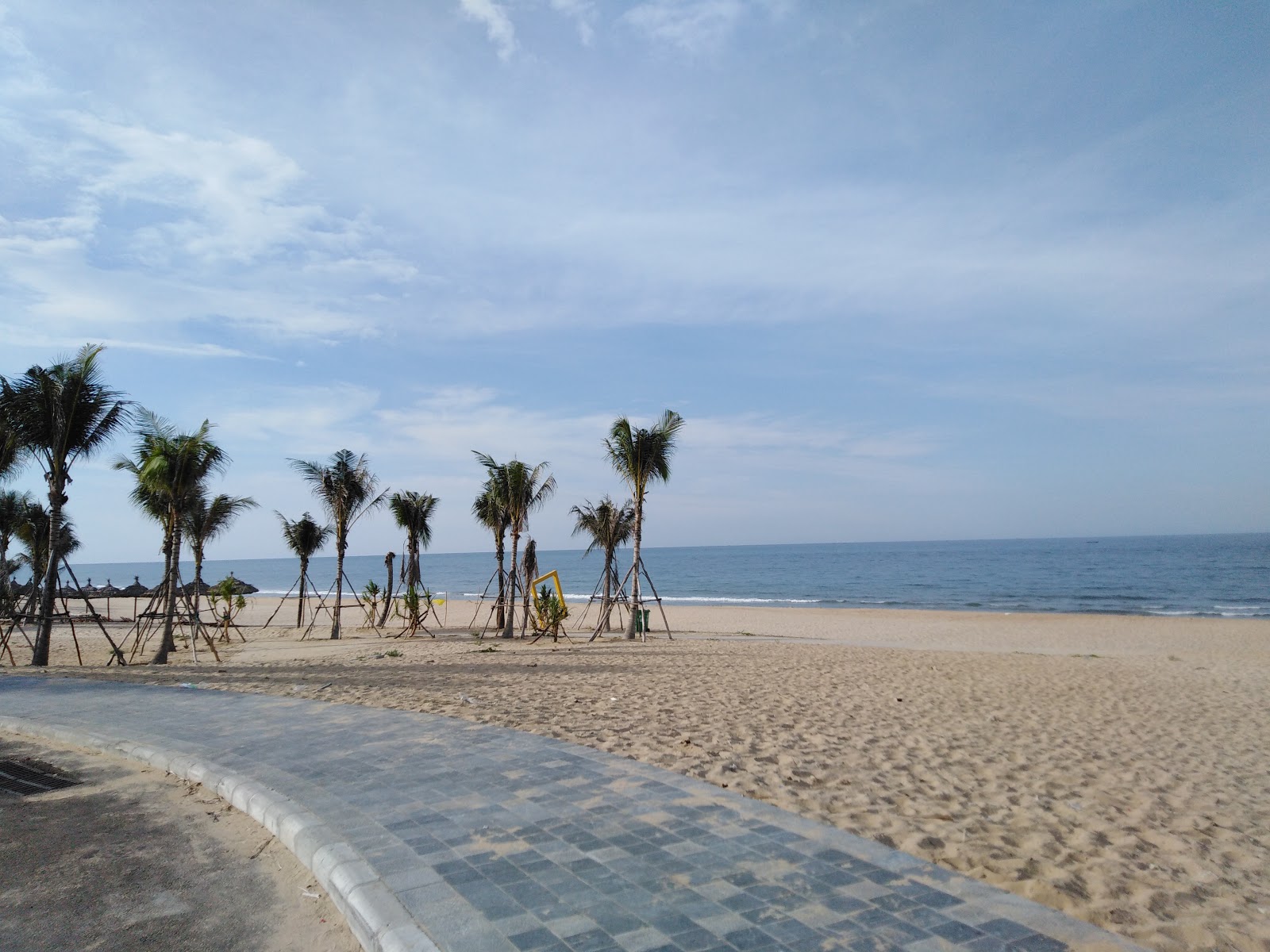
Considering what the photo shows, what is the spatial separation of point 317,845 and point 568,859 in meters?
1.47

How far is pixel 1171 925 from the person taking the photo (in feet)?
12.3

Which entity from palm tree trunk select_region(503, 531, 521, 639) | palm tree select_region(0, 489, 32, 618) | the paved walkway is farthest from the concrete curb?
palm tree select_region(0, 489, 32, 618)

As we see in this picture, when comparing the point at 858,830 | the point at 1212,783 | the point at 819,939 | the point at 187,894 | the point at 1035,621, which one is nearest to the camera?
the point at 819,939

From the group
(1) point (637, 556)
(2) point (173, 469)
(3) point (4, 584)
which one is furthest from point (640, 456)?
(3) point (4, 584)

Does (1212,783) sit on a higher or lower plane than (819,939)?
lower

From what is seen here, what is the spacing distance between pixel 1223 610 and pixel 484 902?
43.1 meters

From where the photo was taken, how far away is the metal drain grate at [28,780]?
5.97 meters

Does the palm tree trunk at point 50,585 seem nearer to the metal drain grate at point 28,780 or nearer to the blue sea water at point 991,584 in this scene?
the metal drain grate at point 28,780

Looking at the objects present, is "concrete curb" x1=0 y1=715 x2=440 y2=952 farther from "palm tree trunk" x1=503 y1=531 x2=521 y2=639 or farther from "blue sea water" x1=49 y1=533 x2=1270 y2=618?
"blue sea water" x1=49 y1=533 x2=1270 y2=618

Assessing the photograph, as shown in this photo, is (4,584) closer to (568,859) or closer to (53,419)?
(53,419)

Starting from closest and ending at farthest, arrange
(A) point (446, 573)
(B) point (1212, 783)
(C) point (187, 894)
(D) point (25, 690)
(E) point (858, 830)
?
1. (C) point (187, 894)
2. (E) point (858, 830)
3. (B) point (1212, 783)
4. (D) point (25, 690)
5. (A) point (446, 573)

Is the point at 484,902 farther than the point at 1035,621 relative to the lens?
No

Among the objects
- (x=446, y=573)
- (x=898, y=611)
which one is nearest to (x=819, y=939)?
(x=898, y=611)

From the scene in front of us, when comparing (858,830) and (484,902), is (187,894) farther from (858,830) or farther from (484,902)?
(858,830)
